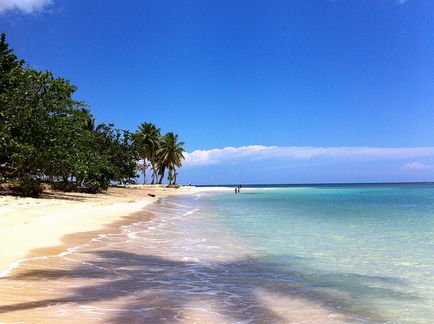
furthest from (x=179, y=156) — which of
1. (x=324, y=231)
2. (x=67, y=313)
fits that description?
(x=67, y=313)

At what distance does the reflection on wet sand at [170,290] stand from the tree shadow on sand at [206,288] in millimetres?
15

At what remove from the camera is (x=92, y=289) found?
22.8ft

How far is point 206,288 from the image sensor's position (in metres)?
7.57

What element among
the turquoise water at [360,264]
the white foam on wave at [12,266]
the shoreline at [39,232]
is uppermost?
the shoreline at [39,232]

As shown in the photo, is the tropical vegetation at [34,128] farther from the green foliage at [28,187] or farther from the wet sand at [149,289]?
the wet sand at [149,289]

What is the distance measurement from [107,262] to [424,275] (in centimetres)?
760

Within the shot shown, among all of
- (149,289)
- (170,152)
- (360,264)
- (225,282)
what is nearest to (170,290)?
(149,289)

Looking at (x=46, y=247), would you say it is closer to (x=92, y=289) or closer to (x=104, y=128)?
(x=92, y=289)

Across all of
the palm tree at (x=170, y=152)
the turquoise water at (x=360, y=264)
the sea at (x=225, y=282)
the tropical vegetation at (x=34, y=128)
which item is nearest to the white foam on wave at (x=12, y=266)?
the sea at (x=225, y=282)

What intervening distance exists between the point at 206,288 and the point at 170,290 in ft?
2.43

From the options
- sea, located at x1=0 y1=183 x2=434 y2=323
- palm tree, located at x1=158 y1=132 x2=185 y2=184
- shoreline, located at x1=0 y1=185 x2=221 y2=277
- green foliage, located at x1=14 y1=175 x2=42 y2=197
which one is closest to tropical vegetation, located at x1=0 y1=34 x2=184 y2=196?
green foliage, located at x1=14 y1=175 x2=42 y2=197

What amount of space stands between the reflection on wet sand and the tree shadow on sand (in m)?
0.02

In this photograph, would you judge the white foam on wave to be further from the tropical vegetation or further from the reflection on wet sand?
the tropical vegetation

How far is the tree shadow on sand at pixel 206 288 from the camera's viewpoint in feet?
19.6
